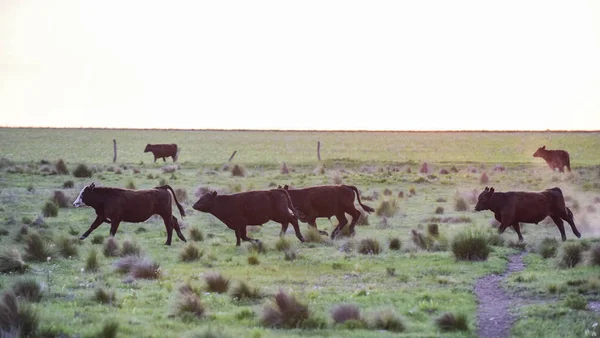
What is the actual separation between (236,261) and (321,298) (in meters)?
4.74

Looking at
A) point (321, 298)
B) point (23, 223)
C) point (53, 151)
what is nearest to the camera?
point (321, 298)

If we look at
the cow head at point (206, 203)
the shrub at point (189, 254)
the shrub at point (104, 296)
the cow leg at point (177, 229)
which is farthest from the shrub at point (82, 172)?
the shrub at point (104, 296)

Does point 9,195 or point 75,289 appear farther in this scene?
point 9,195

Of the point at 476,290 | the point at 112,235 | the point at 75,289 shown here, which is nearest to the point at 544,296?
the point at 476,290

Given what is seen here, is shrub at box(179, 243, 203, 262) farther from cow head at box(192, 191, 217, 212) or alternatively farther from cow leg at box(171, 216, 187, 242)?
cow head at box(192, 191, 217, 212)

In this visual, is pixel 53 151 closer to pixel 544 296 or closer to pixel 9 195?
pixel 9 195

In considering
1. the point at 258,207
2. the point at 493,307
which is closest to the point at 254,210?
the point at 258,207

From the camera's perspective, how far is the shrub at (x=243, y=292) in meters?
13.7

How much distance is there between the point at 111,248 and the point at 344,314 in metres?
8.93

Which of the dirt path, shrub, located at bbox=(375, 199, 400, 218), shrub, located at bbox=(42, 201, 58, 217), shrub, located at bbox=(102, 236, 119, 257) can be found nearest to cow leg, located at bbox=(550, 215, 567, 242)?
the dirt path

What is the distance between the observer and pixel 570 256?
1683cm

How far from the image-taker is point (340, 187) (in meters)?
23.3

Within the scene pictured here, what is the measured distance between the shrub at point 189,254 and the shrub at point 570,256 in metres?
7.74

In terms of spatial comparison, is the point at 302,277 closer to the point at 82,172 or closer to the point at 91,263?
the point at 91,263
